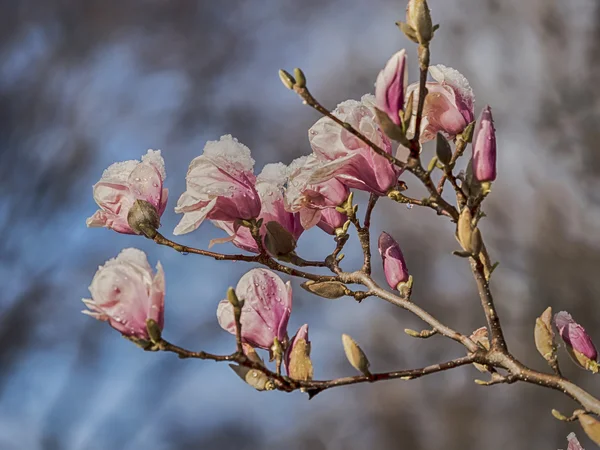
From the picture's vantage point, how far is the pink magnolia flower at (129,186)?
0.38 metres

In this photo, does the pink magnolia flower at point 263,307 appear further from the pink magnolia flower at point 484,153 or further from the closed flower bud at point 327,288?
the pink magnolia flower at point 484,153

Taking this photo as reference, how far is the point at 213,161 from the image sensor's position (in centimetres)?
35

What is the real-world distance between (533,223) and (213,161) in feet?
4.49

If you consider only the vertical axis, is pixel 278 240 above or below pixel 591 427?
above

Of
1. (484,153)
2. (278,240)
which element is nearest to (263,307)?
(278,240)

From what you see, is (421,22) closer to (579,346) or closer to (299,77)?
(299,77)

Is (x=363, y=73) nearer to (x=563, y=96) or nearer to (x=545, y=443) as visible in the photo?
(x=563, y=96)

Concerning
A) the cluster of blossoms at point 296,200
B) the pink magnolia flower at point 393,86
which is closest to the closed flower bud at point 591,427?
the cluster of blossoms at point 296,200

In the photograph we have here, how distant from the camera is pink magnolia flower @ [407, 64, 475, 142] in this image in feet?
1.14

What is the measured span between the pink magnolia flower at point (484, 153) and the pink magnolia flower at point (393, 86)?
1.5 inches

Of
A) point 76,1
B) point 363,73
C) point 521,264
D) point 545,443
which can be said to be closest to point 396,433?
point 545,443

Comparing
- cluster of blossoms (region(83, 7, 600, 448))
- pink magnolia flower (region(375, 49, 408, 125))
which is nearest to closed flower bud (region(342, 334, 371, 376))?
cluster of blossoms (region(83, 7, 600, 448))

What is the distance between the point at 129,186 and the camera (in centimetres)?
38

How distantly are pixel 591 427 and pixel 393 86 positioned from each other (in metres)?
0.16
